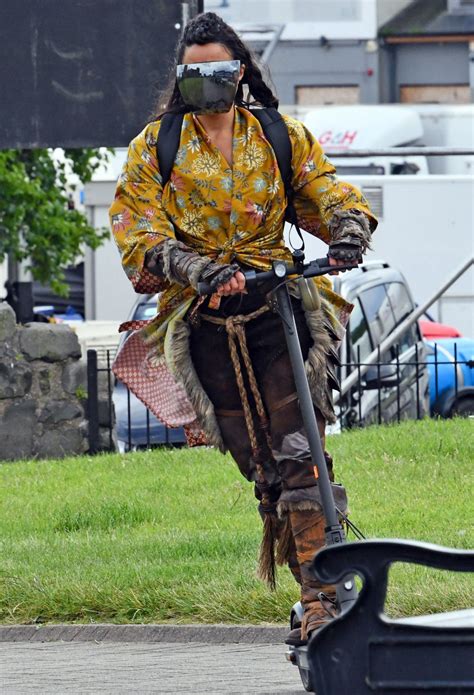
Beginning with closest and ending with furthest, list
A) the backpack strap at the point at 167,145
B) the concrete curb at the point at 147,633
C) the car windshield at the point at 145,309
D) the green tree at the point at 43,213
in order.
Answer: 1. the backpack strap at the point at 167,145
2. the concrete curb at the point at 147,633
3. the car windshield at the point at 145,309
4. the green tree at the point at 43,213

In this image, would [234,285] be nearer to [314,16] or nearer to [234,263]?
[234,263]

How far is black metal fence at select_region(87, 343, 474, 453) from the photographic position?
11766mm

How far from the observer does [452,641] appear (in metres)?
2.91

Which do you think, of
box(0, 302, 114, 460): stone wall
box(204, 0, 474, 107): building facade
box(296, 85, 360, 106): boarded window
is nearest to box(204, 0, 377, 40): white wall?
box(204, 0, 474, 107): building facade

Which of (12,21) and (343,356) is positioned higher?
(12,21)

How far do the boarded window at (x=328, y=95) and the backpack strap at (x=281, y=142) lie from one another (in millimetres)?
36054

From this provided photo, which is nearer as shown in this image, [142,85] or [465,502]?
[465,502]

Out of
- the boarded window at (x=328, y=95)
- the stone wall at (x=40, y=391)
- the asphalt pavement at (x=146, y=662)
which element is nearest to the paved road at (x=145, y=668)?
the asphalt pavement at (x=146, y=662)

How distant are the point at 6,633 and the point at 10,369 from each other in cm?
565

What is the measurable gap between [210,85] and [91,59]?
510cm

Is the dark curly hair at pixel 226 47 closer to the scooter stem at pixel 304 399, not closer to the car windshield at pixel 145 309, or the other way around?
the scooter stem at pixel 304 399

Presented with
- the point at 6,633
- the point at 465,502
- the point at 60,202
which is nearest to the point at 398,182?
the point at 60,202

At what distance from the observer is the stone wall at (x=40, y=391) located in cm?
1148

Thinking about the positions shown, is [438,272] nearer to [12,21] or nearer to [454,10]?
[12,21]
